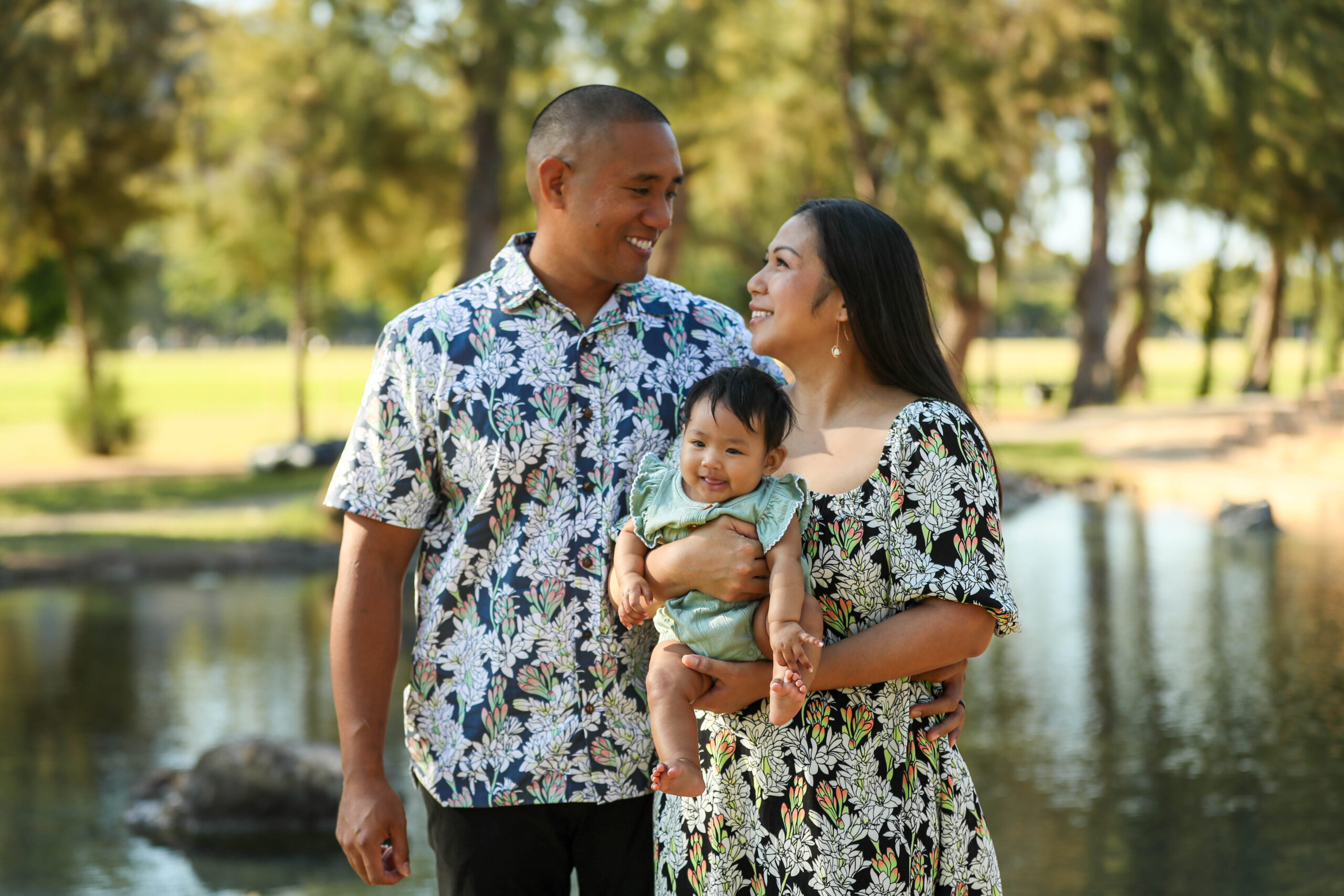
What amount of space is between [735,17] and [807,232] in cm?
1946

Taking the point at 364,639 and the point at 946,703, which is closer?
the point at 946,703

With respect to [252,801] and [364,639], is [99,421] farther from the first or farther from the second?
[364,639]

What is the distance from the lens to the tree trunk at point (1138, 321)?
31.2 m

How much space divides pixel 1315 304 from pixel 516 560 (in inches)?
1407

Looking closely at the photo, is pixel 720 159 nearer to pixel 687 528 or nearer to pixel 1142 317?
pixel 1142 317

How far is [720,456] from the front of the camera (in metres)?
2.27

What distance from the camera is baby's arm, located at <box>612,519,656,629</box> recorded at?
7.57ft

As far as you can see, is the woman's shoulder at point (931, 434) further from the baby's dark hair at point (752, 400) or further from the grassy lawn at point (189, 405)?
the grassy lawn at point (189, 405)

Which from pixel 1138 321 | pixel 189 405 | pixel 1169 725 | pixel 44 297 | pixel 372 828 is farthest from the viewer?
pixel 189 405

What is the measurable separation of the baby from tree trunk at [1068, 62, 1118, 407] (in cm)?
2604

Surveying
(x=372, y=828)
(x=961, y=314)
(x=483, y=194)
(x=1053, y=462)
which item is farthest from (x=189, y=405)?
(x=372, y=828)

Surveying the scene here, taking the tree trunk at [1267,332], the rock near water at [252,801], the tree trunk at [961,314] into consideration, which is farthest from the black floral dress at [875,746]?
the tree trunk at [1267,332]

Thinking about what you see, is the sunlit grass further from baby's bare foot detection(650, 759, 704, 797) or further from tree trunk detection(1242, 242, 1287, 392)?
tree trunk detection(1242, 242, 1287, 392)

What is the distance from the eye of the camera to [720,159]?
27.0 meters
